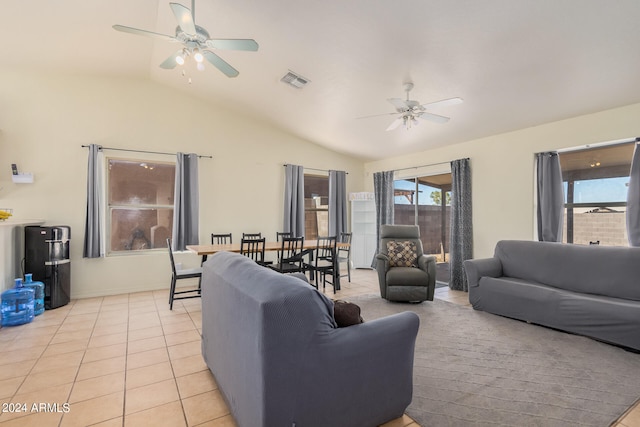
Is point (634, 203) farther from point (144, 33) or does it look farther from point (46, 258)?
point (46, 258)

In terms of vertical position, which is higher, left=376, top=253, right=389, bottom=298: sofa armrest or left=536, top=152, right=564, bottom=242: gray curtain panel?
left=536, top=152, right=564, bottom=242: gray curtain panel

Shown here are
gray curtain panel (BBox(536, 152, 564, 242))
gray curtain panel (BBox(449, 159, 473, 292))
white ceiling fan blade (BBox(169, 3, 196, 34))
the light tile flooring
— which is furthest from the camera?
gray curtain panel (BBox(449, 159, 473, 292))

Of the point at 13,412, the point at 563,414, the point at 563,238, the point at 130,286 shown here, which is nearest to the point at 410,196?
the point at 563,238

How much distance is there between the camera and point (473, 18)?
247 centimetres

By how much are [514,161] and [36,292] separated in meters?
6.60

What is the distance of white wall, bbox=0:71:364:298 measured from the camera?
405 centimetres

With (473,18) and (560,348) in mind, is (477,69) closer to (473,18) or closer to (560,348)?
(473,18)

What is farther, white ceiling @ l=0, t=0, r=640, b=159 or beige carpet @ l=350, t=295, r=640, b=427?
white ceiling @ l=0, t=0, r=640, b=159

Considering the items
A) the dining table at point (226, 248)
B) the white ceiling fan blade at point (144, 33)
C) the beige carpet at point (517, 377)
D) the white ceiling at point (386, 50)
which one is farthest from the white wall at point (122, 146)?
the beige carpet at point (517, 377)

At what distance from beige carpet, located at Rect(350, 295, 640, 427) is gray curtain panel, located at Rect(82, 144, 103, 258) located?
4.54 m

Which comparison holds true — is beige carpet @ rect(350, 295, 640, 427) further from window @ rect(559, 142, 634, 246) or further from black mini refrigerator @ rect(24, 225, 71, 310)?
black mini refrigerator @ rect(24, 225, 71, 310)

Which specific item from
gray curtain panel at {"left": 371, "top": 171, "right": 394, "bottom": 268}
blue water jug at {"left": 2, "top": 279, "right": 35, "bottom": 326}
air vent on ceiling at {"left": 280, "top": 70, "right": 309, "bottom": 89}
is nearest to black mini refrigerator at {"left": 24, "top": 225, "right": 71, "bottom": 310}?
blue water jug at {"left": 2, "top": 279, "right": 35, "bottom": 326}

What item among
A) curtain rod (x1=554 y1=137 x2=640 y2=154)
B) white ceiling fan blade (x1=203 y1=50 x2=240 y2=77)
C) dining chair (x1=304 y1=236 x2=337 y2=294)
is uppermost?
Answer: white ceiling fan blade (x1=203 y1=50 x2=240 y2=77)

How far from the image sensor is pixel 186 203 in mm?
4922
